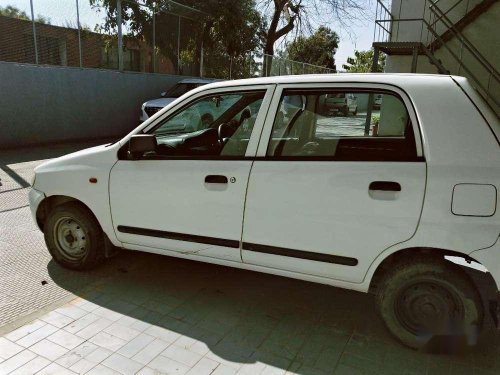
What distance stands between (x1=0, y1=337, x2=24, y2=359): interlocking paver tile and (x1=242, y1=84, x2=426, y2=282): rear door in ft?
5.45

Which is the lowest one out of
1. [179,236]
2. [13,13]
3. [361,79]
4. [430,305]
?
[430,305]

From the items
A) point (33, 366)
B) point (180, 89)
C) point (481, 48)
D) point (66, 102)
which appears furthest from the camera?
point (180, 89)

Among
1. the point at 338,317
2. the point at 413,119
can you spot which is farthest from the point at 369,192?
the point at 338,317

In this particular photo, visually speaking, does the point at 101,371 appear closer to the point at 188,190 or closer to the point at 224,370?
the point at 224,370

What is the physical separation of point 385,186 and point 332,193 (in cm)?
34

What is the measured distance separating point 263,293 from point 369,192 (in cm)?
147

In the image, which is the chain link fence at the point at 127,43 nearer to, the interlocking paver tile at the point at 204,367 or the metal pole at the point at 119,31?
the metal pole at the point at 119,31

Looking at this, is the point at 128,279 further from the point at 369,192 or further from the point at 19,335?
the point at 369,192

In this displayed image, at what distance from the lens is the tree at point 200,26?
45.7 ft

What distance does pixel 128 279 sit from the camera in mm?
3900

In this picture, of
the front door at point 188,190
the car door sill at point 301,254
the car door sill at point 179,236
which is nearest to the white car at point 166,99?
the front door at point 188,190

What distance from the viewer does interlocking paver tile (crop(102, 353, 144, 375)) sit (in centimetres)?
264

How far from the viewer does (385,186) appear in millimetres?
2686

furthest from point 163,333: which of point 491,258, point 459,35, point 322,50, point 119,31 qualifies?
point 322,50
